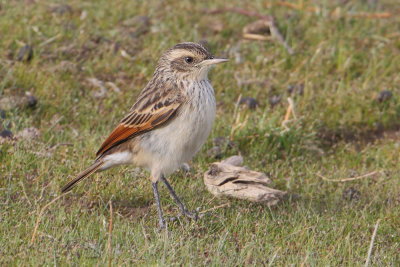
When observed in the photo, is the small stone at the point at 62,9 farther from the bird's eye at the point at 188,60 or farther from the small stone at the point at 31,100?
the bird's eye at the point at 188,60

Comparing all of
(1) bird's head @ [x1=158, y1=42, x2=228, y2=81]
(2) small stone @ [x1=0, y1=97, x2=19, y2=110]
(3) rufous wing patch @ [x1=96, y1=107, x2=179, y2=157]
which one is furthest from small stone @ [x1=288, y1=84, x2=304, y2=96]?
(2) small stone @ [x1=0, y1=97, x2=19, y2=110]

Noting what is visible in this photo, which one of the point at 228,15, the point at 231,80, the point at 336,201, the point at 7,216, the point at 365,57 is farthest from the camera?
the point at 228,15

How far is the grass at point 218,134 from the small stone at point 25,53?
82mm

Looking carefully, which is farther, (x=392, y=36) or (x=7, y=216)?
(x=392, y=36)

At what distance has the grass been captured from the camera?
258 inches

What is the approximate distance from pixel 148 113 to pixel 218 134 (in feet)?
7.19

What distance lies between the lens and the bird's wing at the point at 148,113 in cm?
715

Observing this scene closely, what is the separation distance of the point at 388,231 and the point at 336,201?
3.04 ft

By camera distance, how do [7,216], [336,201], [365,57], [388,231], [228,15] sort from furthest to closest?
1. [228,15]
2. [365,57]
3. [336,201]
4. [388,231]
5. [7,216]

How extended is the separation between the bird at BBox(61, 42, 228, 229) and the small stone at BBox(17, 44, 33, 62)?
10.2 feet

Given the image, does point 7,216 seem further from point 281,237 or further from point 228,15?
point 228,15

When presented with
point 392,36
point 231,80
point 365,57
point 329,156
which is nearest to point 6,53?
point 231,80

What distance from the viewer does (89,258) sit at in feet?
19.6

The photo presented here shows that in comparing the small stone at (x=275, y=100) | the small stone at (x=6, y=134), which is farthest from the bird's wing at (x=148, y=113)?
the small stone at (x=275, y=100)
